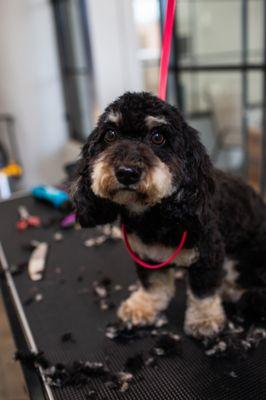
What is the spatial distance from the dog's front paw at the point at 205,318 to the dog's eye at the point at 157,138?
1.48ft

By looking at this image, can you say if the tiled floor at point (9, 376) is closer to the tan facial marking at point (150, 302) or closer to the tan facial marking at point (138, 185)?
the tan facial marking at point (150, 302)

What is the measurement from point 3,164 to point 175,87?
6.70 feet

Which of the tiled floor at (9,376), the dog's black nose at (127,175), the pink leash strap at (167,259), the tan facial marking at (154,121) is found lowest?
the tiled floor at (9,376)

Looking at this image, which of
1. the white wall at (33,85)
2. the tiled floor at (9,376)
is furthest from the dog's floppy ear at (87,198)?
the white wall at (33,85)

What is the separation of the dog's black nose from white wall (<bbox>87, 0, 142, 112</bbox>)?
6.28 feet

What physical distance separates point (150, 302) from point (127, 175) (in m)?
0.51

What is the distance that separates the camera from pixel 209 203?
0.94 metres

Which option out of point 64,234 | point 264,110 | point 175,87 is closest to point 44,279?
point 64,234

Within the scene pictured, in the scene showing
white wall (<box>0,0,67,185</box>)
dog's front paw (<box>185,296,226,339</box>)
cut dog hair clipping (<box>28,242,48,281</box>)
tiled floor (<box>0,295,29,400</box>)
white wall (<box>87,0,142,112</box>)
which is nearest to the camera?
dog's front paw (<box>185,296,226,339</box>)

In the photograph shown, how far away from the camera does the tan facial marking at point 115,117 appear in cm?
88

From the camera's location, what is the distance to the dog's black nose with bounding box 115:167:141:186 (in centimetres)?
81

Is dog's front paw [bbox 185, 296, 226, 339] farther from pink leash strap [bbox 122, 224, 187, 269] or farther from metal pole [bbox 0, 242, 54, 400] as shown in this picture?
metal pole [bbox 0, 242, 54, 400]

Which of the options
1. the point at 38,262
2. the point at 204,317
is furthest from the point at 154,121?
the point at 38,262

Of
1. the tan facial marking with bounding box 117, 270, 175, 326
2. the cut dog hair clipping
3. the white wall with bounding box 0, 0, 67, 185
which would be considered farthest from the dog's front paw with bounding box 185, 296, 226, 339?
the white wall with bounding box 0, 0, 67, 185
